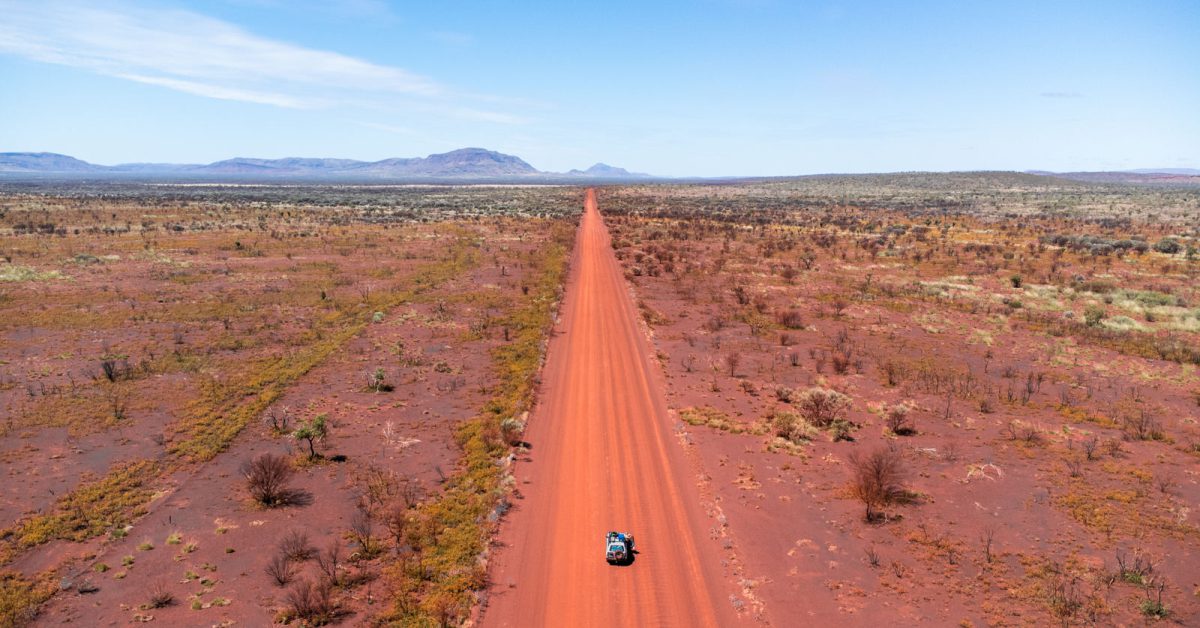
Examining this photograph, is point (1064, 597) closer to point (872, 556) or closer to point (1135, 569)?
point (1135, 569)

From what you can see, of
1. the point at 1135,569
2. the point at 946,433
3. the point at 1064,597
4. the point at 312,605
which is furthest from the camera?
the point at 946,433

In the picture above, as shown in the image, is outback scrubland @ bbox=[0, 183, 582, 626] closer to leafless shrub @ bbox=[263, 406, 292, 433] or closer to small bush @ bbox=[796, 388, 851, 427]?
leafless shrub @ bbox=[263, 406, 292, 433]

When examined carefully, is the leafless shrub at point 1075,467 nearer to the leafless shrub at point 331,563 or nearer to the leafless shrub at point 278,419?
the leafless shrub at point 331,563

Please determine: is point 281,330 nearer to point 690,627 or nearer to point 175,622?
point 175,622

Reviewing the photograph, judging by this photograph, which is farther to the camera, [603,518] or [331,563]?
[603,518]

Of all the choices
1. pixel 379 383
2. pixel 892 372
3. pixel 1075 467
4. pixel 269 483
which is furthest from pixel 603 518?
pixel 892 372

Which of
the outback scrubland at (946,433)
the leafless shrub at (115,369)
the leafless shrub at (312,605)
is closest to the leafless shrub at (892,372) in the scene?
the outback scrubland at (946,433)
